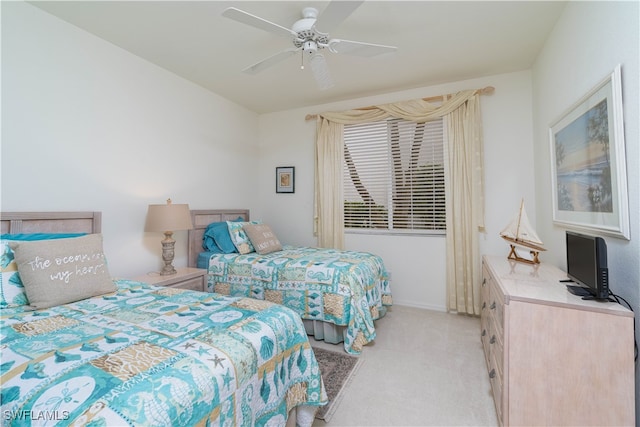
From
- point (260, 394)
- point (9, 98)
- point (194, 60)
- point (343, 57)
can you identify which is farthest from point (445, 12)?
point (9, 98)

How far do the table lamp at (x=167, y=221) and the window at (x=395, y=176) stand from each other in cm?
206

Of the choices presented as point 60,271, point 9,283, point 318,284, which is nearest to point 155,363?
point 60,271

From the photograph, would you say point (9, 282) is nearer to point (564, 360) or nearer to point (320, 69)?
point (320, 69)

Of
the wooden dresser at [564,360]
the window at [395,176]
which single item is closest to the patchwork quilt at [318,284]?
the window at [395,176]

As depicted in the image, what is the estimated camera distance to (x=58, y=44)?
2127 mm

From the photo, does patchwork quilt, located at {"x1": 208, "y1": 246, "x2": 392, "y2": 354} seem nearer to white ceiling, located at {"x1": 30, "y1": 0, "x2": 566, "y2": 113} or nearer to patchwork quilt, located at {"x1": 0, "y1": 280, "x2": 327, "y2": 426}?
patchwork quilt, located at {"x1": 0, "y1": 280, "x2": 327, "y2": 426}

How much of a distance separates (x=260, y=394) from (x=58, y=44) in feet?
9.31

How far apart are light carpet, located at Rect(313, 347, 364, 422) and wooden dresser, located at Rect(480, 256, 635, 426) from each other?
3.00 feet

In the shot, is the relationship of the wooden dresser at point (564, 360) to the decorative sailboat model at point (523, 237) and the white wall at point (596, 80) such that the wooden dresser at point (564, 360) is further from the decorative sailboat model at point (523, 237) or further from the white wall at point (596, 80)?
the decorative sailboat model at point (523, 237)

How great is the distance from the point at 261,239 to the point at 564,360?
264cm

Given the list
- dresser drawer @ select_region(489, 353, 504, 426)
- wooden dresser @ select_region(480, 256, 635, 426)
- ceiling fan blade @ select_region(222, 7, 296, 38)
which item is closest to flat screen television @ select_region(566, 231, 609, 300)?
wooden dresser @ select_region(480, 256, 635, 426)

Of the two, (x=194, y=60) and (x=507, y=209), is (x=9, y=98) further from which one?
(x=507, y=209)

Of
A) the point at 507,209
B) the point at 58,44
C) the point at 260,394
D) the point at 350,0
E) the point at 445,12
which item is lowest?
the point at 260,394

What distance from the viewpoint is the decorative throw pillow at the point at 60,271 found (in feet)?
4.95
